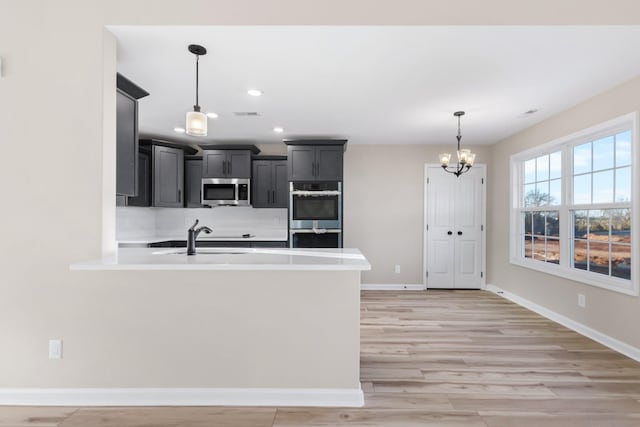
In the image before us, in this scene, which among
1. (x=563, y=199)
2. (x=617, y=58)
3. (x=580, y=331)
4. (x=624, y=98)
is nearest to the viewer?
(x=617, y=58)

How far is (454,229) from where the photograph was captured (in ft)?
16.9

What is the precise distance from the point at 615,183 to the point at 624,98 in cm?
75

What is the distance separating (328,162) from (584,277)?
3193 millimetres

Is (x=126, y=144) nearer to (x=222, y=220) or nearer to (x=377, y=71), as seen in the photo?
(x=377, y=71)

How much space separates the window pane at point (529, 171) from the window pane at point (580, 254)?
1092 mm

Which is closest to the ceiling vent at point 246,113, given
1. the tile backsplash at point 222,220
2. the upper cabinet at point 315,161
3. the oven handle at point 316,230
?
the upper cabinet at point 315,161

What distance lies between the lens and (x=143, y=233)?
16.4 feet

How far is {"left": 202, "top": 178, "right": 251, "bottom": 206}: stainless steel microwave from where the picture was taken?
473 cm

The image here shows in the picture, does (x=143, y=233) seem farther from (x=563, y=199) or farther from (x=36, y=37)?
(x=563, y=199)

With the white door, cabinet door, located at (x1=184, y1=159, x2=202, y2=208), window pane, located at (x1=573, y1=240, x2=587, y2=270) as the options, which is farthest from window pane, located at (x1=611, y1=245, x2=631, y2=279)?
cabinet door, located at (x1=184, y1=159, x2=202, y2=208)

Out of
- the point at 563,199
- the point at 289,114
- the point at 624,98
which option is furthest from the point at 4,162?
the point at 563,199

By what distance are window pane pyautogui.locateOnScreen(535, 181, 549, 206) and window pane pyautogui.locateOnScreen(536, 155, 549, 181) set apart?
74 mm

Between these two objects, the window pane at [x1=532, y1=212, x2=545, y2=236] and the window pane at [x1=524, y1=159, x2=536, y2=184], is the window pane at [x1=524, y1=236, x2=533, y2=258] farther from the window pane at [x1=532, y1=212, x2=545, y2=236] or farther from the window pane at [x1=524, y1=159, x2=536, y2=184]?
the window pane at [x1=524, y1=159, x2=536, y2=184]

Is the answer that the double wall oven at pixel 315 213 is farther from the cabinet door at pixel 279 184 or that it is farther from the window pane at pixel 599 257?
the window pane at pixel 599 257
